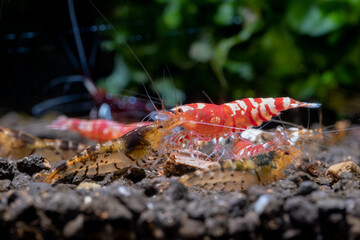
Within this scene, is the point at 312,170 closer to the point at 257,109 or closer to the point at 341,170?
the point at 341,170

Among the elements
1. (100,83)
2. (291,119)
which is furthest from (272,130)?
(100,83)

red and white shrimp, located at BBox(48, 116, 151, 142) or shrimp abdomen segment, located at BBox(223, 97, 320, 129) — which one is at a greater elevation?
shrimp abdomen segment, located at BBox(223, 97, 320, 129)

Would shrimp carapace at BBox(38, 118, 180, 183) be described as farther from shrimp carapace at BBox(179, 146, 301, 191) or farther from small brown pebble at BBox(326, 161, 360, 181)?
small brown pebble at BBox(326, 161, 360, 181)

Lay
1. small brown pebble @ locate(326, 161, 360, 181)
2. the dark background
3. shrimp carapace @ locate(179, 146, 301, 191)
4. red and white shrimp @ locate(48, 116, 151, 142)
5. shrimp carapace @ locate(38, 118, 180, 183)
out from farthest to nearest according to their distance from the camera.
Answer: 1. red and white shrimp @ locate(48, 116, 151, 142)
2. the dark background
3. shrimp carapace @ locate(38, 118, 180, 183)
4. small brown pebble @ locate(326, 161, 360, 181)
5. shrimp carapace @ locate(179, 146, 301, 191)

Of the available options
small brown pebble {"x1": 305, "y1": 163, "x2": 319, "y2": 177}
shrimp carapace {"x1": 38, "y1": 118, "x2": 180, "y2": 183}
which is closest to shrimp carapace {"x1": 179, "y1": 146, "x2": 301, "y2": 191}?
small brown pebble {"x1": 305, "y1": 163, "x2": 319, "y2": 177}

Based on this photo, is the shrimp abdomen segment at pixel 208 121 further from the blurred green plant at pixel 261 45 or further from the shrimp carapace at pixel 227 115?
the blurred green plant at pixel 261 45

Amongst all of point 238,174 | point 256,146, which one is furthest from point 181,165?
point 256,146

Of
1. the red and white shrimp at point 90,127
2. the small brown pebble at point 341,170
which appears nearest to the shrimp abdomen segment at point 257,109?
the small brown pebble at point 341,170

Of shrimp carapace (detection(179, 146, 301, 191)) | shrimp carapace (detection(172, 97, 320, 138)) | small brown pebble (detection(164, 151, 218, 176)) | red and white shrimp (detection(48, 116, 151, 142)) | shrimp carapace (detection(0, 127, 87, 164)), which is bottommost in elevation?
red and white shrimp (detection(48, 116, 151, 142))
